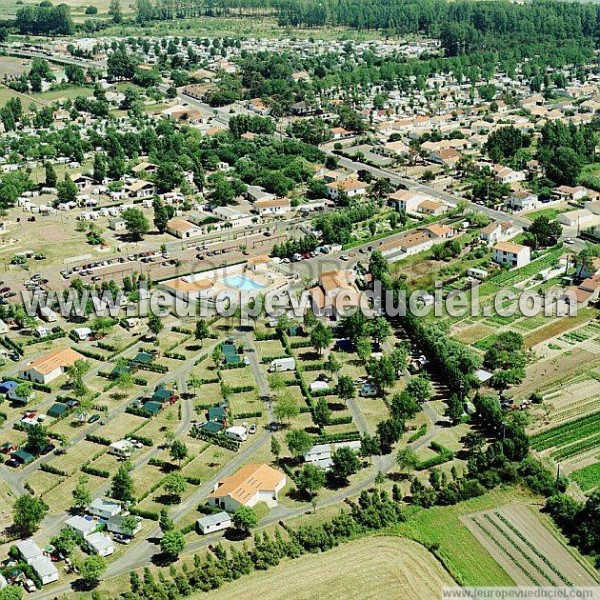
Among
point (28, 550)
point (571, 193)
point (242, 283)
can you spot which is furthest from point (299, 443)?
point (571, 193)

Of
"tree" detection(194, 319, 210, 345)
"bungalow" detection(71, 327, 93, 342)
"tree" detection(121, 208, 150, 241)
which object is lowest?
"bungalow" detection(71, 327, 93, 342)

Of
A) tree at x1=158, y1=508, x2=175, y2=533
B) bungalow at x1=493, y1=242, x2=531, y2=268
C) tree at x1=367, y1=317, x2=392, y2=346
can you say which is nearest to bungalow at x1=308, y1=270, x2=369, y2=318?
tree at x1=367, y1=317, x2=392, y2=346

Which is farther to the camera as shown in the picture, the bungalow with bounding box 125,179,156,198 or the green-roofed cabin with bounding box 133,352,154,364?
the bungalow with bounding box 125,179,156,198

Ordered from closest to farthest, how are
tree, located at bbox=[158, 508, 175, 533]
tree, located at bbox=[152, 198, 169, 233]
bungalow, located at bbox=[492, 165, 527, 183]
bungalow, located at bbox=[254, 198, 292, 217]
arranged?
tree, located at bbox=[158, 508, 175, 533] → tree, located at bbox=[152, 198, 169, 233] → bungalow, located at bbox=[254, 198, 292, 217] → bungalow, located at bbox=[492, 165, 527, 183]

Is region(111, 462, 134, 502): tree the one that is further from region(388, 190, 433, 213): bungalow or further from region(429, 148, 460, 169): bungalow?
region(429, 148, 460, 169): bungalow

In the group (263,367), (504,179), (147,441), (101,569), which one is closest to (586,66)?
(504,179)

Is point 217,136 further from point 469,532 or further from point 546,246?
point 469,532

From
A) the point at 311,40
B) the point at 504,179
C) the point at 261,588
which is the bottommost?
the point at 261,588

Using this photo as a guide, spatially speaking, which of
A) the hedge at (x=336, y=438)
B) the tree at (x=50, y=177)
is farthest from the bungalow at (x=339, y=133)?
the hedge at (x=336, y=438)

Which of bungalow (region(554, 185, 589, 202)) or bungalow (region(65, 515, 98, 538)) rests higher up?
bungalow (region(554, 185, 589, 202))
